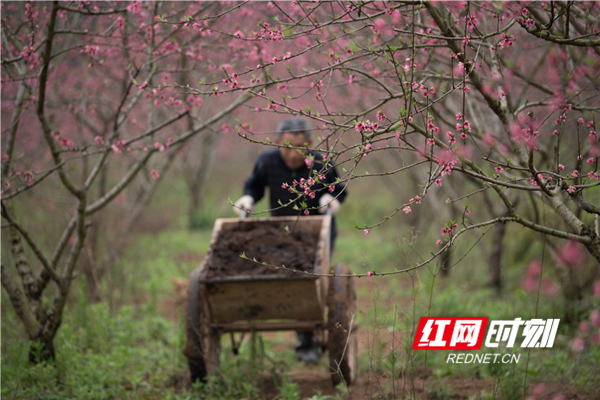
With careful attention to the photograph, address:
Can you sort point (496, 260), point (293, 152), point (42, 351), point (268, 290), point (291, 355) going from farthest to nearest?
point (496, 260), point (291, 355), point (293, 152), point (42, 351), point (268, 290)

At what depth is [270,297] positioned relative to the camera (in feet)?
12.3

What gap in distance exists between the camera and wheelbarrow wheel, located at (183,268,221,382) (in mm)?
3812

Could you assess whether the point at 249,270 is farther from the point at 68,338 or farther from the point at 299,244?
the point at 68,338

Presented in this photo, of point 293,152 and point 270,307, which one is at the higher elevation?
point 293,152

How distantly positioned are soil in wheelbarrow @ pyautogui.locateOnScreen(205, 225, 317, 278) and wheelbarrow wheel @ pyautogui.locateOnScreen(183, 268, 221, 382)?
0.16m

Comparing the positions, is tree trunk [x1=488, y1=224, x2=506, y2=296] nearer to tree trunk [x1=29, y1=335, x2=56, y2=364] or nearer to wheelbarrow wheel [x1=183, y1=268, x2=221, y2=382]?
wheelbarrow wheel [x1=183, y1=268, x2=221, y2=382]

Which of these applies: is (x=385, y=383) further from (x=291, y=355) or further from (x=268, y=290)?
(x=291, y=355)

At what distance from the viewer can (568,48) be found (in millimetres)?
3842

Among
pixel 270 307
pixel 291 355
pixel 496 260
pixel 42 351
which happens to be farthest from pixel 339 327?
pixel 496 260

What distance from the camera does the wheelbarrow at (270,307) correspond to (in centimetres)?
367

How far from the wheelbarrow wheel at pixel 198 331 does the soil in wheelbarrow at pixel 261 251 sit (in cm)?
16

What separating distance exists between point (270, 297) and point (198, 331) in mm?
570

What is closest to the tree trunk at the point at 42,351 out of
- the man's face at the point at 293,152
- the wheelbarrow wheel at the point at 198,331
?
the wheelbarrow wheel at the point at 198,331

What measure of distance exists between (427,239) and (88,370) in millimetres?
7299
